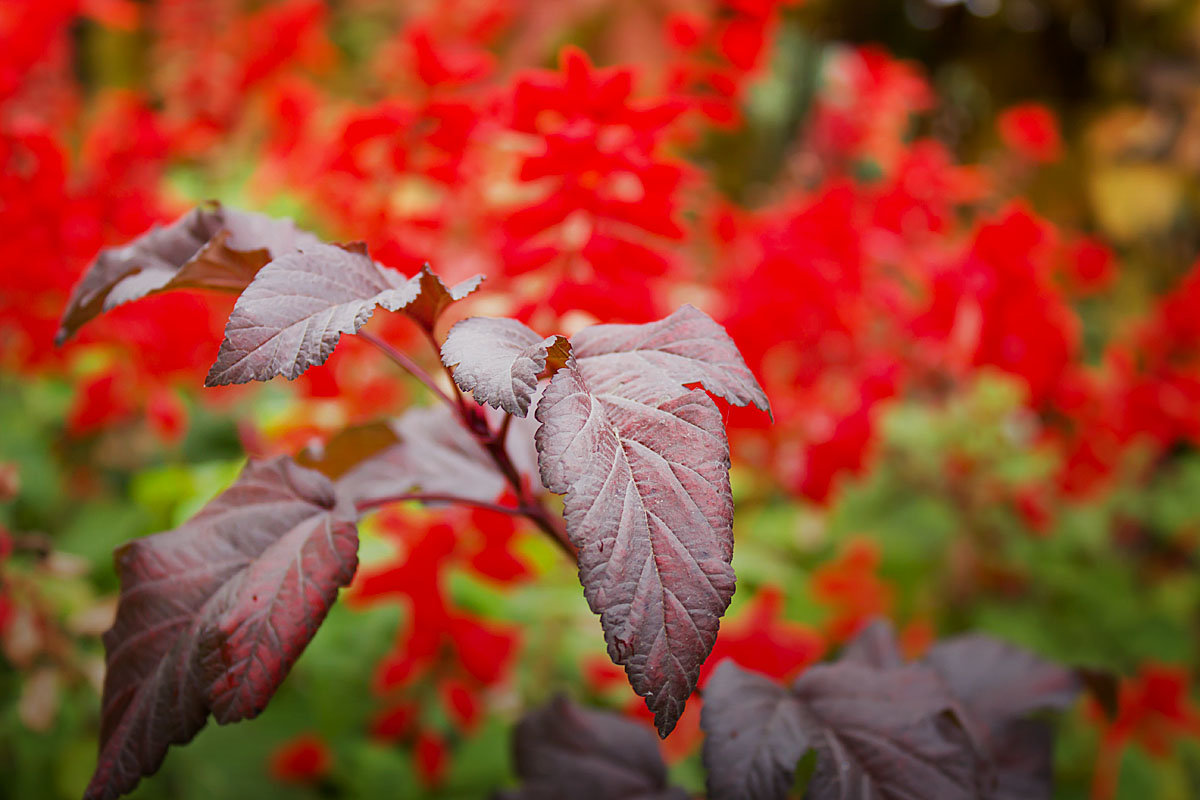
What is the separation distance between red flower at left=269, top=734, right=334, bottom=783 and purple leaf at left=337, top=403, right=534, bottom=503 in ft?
2.00

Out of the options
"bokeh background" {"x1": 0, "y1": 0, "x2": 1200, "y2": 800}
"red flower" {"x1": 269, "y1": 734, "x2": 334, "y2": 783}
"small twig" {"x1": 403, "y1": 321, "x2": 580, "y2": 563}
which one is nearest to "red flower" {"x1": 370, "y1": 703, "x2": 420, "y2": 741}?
"bokeh background" {"x1": 0, "y1": 0, "x2": 1200, "y2": 800}

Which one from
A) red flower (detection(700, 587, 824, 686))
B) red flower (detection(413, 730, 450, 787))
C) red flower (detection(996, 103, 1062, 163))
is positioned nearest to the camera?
red flower (detection(700, 587, 824, 686))

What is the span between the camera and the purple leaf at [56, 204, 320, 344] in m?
0.46

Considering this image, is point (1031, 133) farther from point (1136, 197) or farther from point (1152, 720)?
point (1152, 720)

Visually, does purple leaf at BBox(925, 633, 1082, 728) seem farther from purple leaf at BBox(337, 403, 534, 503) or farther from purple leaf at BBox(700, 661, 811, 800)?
purple leaf at BBox(337, 403, 534, 503)

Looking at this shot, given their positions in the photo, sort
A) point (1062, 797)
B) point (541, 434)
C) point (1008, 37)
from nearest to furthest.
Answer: point (541, 434) < point (1062, 797) < point (1008, 37)

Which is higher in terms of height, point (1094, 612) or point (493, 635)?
point (493, 635)

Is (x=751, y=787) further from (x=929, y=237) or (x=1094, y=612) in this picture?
(x=929, y=237)

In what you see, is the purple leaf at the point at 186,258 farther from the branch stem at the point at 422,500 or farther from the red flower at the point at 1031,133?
the red flower at the point at 1031,133

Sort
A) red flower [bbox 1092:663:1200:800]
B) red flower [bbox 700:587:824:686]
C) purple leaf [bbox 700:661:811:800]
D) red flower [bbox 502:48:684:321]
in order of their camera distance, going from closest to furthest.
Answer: purple leaf [bbox 700:661:811:800], red flower [bbox 502:48:684:321], red flower [bbox 700:587:824:686], red flower [bbox 1092:663:1200:800]

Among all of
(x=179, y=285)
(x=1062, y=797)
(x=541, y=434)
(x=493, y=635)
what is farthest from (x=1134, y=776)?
(x=179, y=285)

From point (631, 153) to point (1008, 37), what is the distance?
108 inches

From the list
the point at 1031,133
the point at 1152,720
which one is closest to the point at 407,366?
the point at 1152,720

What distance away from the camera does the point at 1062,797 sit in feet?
3.59
